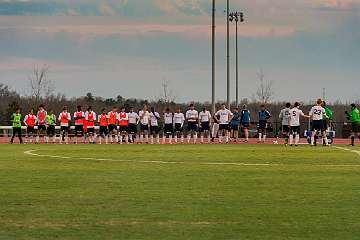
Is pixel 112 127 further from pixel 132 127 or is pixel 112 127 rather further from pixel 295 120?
pixel 295 120

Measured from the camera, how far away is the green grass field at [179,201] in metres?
12.1

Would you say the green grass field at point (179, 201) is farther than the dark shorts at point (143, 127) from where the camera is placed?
No

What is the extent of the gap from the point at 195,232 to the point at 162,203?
3391mm

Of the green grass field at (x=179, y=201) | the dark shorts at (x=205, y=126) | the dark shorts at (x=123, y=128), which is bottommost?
the green grass field at (x=179, y=201)

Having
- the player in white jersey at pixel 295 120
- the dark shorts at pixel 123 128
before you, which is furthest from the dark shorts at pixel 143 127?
the player in white jersey at pixel 295 120

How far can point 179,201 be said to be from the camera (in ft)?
51.4

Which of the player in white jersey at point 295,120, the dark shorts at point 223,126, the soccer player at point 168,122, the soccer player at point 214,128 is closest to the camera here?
the player in white jersey at point 295,120

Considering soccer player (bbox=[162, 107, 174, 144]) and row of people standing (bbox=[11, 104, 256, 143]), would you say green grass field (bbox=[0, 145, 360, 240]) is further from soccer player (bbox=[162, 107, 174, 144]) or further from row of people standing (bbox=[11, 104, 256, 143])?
soccer player (bbox=[162, 107, 174, 144])

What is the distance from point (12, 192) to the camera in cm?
1723

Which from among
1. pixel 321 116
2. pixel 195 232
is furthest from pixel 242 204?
pixel 321 116

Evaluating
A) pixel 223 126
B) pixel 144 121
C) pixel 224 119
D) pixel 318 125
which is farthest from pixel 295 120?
pixel 144 121

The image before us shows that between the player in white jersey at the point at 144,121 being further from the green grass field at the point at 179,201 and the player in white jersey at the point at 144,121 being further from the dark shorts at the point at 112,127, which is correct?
the green grass field at the point at 179,201

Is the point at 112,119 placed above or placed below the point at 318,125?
above

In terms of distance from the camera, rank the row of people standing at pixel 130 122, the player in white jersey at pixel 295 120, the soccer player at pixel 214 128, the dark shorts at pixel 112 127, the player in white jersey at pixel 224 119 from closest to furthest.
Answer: the player in white jersey at pixel 295 120, the row of people standing at pixel 130 122, the player in white jersey at pixel 224 119, the dark shorts at pixel 112 127, the soccer player at pixel 214 128
